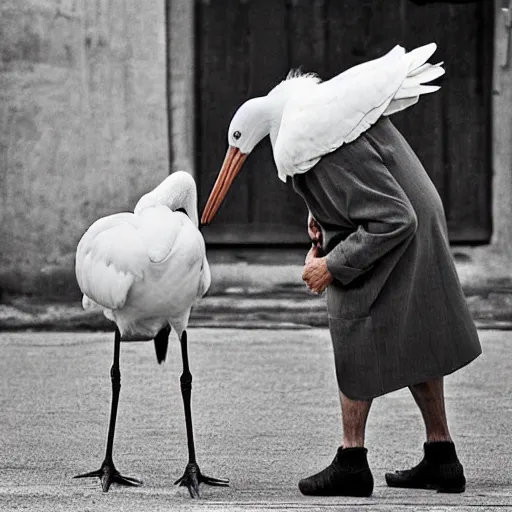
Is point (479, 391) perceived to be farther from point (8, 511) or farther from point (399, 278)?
point (8, 511)

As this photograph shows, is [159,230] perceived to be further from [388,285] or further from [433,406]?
[433,406]

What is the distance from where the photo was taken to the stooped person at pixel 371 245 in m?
5.58

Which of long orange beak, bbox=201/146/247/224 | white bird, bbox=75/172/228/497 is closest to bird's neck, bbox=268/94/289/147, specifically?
long orange beak, bbox=201/146/247/224

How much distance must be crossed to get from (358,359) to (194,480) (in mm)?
790

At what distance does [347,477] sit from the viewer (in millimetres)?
5738

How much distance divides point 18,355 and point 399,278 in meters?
4.54

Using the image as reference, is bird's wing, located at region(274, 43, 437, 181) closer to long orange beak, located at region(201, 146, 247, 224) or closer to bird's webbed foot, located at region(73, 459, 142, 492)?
long orange beak, located at region(201, 146, 247, 224)

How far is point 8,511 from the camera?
5.48 meters

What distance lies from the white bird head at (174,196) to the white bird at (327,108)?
0.44m

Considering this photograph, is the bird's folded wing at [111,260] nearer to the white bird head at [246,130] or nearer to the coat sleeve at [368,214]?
the white bird head at [246,130]

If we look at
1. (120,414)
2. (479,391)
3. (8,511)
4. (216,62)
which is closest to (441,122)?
(216,62)

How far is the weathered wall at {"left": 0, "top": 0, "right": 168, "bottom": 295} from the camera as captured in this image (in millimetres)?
10914

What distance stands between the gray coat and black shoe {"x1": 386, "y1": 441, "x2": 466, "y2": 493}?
323mm

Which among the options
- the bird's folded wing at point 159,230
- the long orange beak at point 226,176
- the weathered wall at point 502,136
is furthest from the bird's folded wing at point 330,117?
the weathered wall at point 502,136
